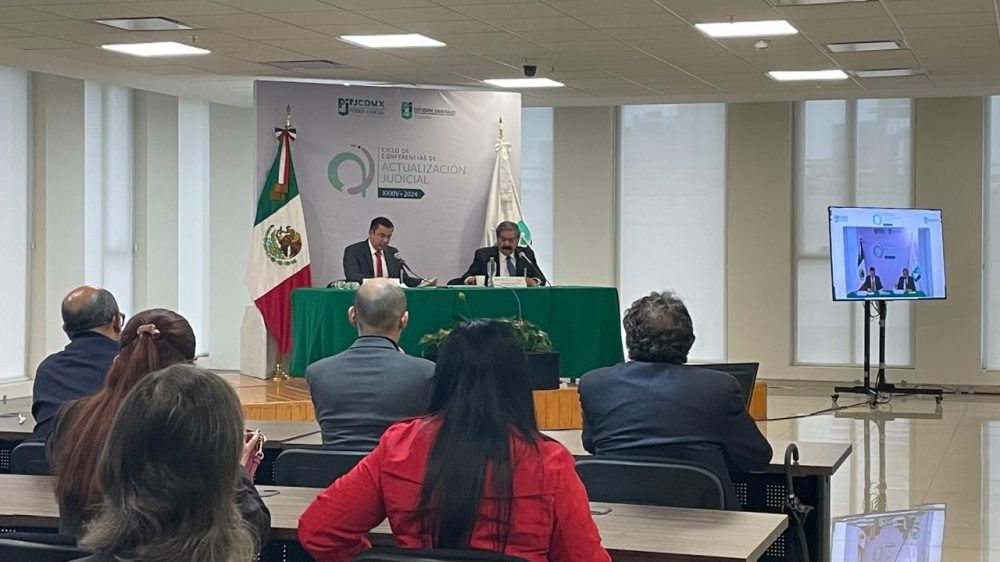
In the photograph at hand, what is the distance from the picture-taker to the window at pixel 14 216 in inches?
469

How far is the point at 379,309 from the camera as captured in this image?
454 cm

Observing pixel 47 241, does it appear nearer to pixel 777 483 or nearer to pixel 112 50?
pixel 112 50

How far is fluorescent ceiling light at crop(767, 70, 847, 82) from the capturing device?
11.3 metres

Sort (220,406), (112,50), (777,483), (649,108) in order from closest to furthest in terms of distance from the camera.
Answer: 1. (220,406)
2. (777,483)
3. (112,50)
4. (649,108)

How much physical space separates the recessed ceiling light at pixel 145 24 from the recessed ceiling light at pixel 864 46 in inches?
189

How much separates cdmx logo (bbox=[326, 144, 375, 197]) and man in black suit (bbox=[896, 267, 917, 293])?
5006 mm

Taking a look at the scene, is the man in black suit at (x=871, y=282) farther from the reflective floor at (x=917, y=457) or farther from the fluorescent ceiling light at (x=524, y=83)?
the fluorescent ceiling light at (x=524, y=83)

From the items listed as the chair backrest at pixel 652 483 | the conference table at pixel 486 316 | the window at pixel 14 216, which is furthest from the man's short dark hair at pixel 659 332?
the window at pixel 14 216

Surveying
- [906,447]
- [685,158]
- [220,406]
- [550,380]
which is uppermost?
[685,158]

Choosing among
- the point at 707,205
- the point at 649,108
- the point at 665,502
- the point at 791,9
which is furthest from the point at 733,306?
the point at 665,502

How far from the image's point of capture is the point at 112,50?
10.3 m

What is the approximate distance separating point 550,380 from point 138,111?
7.11 metres

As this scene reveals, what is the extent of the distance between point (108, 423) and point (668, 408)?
5.45 ft

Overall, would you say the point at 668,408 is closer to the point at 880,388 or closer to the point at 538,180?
the point at 880,388
